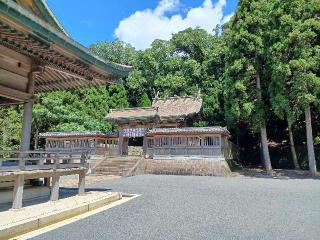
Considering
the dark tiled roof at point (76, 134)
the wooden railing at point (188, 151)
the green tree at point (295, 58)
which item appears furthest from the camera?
the dark tiled roof at point (76, 134)

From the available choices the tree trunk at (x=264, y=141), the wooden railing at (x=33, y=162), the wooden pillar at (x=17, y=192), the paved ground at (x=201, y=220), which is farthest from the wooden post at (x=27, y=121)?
the tree trunk at (x=264, y=141)

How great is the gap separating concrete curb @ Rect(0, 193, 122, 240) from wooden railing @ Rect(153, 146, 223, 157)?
57.5 feet

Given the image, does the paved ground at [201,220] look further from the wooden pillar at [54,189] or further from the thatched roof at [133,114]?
the thatched roof at [133,114]

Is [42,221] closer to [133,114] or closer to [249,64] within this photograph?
[249,64]

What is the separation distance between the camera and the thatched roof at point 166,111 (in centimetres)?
3134

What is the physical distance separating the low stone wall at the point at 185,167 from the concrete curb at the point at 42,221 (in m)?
16.3

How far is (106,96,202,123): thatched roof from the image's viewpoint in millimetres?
31344

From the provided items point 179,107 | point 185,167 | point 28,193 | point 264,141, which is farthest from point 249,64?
point 28,193

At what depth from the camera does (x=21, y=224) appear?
6.08m

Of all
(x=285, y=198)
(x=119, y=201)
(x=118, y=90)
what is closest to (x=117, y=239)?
(x=119, y=201)

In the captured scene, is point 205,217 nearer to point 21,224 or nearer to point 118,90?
point 21,224

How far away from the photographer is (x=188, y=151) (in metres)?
27.0

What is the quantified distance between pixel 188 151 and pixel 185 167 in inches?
75.1

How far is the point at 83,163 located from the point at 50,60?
362 centimetres
